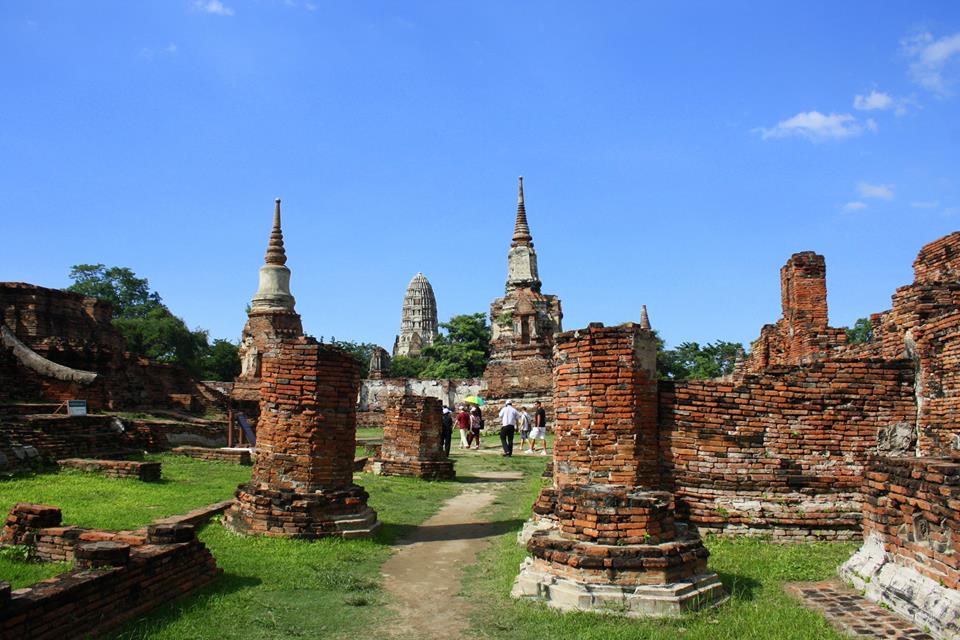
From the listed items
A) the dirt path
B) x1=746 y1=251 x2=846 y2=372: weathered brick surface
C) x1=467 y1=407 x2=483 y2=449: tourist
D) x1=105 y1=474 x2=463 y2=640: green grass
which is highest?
x1=746 y1=251 x2=846 y2=372: weathered brick surface

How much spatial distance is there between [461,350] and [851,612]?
164 ft

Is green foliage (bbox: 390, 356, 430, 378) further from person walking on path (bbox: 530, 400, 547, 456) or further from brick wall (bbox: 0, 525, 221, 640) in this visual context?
brick wall (bbox: 0, 525, 221, 640)

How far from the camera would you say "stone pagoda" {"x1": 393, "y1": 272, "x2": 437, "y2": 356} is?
261 ft

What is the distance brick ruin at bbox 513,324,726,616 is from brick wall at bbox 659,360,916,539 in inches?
33.3

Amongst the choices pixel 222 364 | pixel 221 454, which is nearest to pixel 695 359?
pixel 222 364

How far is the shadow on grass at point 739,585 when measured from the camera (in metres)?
6.19

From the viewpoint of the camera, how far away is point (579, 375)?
713 centimetres

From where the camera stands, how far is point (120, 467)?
10.9 metres

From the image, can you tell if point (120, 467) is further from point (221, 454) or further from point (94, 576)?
point (94, 576)

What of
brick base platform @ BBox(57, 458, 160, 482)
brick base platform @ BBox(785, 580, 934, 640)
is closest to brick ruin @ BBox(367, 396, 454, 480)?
brick base platform @ BBox(57, 458, 160, 482)

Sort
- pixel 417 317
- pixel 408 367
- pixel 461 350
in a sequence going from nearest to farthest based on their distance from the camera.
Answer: pixel 461 350
pixel 408 367
pixel 417 317

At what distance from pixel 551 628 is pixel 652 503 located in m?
1.41

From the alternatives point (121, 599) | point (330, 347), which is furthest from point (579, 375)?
point (121, 599)

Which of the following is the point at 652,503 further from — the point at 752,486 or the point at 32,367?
the point at 32,367
